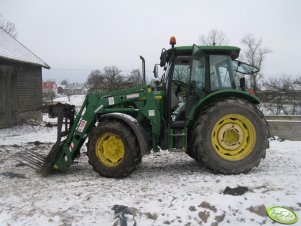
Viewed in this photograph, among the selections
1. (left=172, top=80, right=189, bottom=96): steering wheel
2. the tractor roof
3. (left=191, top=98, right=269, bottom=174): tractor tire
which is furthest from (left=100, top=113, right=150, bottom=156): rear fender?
the tractor roof

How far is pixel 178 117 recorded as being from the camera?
21.0 ft

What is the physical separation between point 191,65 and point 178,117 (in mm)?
975

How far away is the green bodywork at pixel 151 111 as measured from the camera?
6199 mm

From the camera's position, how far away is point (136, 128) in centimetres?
594

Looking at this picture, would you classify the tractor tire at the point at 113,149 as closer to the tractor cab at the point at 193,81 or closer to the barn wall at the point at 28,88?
the tractor cab at the point at 193,81

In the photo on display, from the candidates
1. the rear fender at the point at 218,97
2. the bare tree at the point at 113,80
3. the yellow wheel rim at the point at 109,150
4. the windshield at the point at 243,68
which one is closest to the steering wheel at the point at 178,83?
the rear fender at the point at 218,97

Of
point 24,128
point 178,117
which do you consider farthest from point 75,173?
point 24,128

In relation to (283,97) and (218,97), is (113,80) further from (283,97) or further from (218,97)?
(218,97)

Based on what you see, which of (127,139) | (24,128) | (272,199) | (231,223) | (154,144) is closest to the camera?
(231,223)

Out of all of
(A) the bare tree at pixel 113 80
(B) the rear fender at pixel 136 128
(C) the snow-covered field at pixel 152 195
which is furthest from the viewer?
(A) the bare tree at pixel 113 80

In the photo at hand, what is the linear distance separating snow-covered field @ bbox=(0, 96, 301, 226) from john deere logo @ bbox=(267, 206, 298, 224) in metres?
0.09

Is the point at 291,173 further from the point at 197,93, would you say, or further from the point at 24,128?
the point at 24,128

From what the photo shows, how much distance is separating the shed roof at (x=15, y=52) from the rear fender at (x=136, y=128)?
9543 mm

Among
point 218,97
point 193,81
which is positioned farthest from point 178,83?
point 218,97
